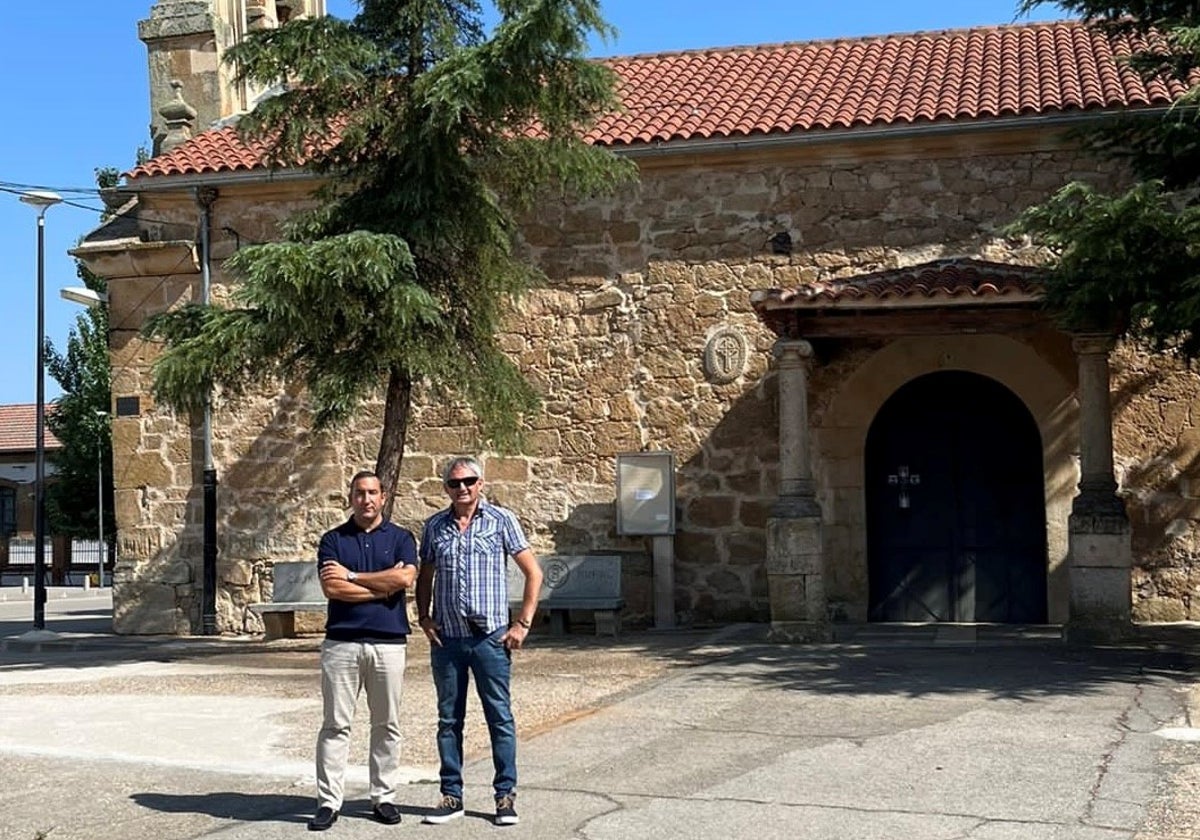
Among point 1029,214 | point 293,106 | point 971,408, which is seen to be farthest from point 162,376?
point 971,408

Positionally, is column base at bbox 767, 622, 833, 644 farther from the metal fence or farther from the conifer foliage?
the metal fence

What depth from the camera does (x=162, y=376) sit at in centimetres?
1102

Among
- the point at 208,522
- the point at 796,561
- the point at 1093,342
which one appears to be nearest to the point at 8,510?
the point at 208,522

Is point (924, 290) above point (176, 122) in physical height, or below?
below

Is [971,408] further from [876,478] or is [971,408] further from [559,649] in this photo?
[559,649]

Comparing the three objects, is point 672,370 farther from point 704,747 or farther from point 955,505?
point 704,747

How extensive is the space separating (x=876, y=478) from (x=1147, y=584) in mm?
2569

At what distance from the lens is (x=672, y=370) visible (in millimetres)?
13953

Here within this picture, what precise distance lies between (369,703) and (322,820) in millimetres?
487

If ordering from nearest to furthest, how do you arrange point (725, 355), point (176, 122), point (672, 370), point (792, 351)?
point (792, 351)
point (725, 355)
point (672, 370)
point (176, 122)

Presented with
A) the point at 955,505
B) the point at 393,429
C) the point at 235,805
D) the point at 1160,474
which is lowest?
the point at 235,805

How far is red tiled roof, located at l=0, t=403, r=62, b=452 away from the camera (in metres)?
42.2

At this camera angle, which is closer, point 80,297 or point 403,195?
point 403,195

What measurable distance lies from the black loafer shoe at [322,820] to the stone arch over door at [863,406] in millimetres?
8345
